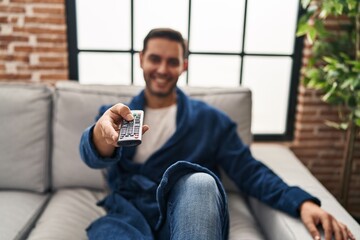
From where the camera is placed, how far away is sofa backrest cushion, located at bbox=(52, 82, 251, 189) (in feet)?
5.42

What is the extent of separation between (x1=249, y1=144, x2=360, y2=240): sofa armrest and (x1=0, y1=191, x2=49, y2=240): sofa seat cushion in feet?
2.85

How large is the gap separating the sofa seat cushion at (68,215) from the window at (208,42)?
2.32 ft

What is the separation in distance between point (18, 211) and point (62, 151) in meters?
0.31

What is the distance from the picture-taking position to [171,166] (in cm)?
A: 110

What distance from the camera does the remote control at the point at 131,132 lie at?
89 cm

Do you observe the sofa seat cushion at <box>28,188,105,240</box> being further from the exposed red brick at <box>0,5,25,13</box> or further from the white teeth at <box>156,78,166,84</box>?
the exposed red brick at <box>0,5,25,13</box>

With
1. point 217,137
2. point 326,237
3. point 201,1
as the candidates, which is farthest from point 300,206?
point 201,1

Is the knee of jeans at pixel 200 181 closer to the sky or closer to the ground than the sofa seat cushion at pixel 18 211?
closer to the sky

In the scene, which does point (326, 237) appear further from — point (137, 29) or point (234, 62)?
point (137, 29)

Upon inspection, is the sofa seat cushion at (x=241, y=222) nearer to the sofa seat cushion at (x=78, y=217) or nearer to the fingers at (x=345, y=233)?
the sofa seat cushion at (x=78, y=217)

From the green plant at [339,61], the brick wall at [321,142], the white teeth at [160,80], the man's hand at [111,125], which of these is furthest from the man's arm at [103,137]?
the brick wall at [321,142]

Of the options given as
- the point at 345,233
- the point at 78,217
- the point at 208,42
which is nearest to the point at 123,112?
the point at 78,217

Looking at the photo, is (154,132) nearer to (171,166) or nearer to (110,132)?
(171,166)

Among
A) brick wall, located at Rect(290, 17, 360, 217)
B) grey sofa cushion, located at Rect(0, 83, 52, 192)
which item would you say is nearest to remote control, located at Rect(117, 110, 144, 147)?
grey sofa cushion, located at Rect(0, 83, 52, 192)
